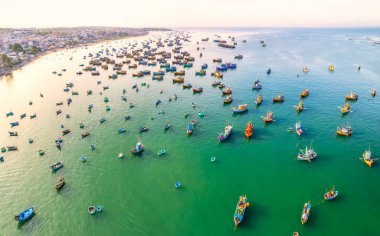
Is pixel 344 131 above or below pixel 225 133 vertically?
below

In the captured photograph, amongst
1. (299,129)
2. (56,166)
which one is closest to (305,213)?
(299,129)

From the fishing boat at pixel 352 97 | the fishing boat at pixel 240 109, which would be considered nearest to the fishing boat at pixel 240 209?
the fishing boat at pixel 240 109

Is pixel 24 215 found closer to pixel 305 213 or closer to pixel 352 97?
pixel 305 213

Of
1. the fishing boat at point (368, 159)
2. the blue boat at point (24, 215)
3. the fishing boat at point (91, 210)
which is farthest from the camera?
the fishing boat at point (368, 159)

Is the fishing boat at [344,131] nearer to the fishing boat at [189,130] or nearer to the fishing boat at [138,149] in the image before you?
the fishing boat at [189,130]

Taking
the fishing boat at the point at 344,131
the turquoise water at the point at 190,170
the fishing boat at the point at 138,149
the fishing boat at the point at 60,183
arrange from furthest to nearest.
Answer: the fishing boat at the point at 344,131
the fishing boat at the point at 138,149
the fishing boat at the point at 60,183
the turquoise water at the point at 190,170

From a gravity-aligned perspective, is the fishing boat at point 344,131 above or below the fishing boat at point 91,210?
above
